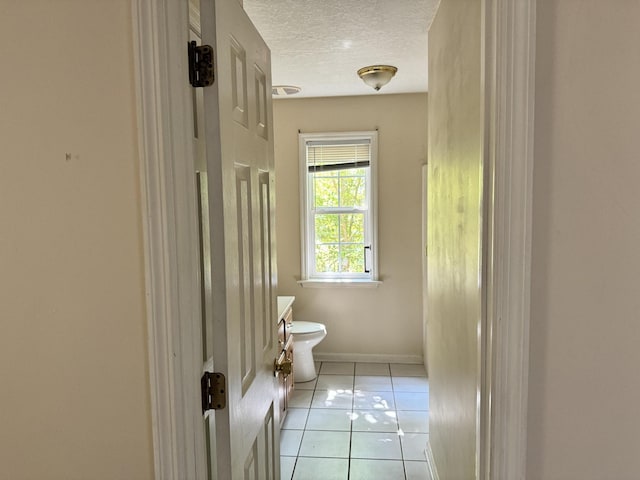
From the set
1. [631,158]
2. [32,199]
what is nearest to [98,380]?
[32,199]

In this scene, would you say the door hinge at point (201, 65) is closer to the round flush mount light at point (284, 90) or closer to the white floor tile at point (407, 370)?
the round flush mount light at point (284, 90)

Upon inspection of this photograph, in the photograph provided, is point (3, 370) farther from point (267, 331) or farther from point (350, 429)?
point (350, 429)

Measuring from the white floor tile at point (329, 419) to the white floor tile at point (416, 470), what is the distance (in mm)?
532

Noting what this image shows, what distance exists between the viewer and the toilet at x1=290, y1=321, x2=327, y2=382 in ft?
11.8

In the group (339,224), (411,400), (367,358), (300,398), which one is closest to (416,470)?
(411,400)

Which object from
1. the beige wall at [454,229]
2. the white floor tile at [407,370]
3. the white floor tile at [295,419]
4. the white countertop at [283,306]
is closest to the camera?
the beige wall at [454,229]

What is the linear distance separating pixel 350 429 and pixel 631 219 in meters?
2.46

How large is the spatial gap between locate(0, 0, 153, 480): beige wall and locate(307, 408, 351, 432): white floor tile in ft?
7.00

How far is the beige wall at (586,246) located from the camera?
96 centimetres

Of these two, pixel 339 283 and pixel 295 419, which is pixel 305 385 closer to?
pixel 295 419

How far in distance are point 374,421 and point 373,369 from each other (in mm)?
957

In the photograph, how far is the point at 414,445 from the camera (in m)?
2.80

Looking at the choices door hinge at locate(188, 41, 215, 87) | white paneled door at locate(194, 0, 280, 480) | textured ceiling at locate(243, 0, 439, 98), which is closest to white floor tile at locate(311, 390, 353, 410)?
white paneled door at locate(194, 0, 280, 480)

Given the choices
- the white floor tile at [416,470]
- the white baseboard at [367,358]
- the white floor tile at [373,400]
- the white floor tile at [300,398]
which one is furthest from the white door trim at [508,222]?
the white baseboard at [367,358]
